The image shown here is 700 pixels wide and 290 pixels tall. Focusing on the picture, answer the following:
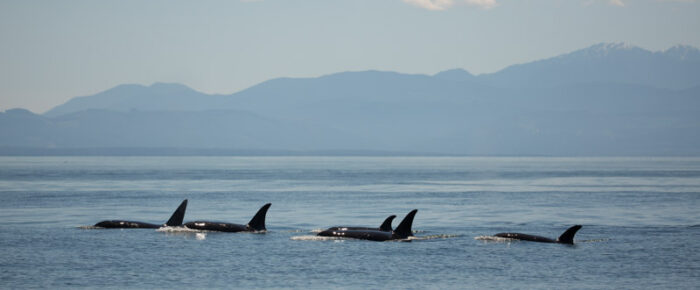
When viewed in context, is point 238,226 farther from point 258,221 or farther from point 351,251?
point 351,251

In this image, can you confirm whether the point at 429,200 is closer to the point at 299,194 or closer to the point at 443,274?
the point at 299,194

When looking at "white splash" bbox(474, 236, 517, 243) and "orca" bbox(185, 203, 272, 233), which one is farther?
"orca" bbox(185, 203, 272, 233)

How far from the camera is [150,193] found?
3590 inches

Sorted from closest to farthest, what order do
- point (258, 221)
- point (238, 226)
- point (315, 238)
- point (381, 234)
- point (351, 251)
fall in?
1. point (351, 251)
2. point (381, 234)
3. point (315, 238)
4. point (258, 221)
5. point (238, 226)

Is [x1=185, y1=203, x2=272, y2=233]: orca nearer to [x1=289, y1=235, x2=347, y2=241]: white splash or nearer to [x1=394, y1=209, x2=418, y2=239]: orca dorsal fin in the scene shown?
[x1=289, y1=235, x2=347, y2=241]: white splash

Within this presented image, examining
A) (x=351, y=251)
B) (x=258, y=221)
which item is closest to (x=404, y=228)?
(x=351, y=251)

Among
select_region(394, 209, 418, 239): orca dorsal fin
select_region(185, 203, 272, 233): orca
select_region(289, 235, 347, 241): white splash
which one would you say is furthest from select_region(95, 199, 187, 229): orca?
select_region(394, 209, 418, 239): orca dorsal fin

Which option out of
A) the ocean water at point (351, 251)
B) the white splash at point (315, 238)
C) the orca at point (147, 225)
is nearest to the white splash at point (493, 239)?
the ocean water at point (351, 251)

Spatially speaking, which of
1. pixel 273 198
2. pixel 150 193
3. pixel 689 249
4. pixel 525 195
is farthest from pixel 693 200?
pixel 150 193

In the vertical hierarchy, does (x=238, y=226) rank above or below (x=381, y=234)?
above

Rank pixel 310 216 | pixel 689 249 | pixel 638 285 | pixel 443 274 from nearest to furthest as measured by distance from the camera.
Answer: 1. pixel 638 285
2. pixel 443 274
3. pixel 689 249
4. pixel 310 216

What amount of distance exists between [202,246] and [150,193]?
51.7m

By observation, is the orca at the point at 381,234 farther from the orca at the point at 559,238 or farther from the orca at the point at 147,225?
the orca at the point at 147,225

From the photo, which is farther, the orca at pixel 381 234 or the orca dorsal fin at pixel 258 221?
the orca dorsal fin at pixel 258 221
